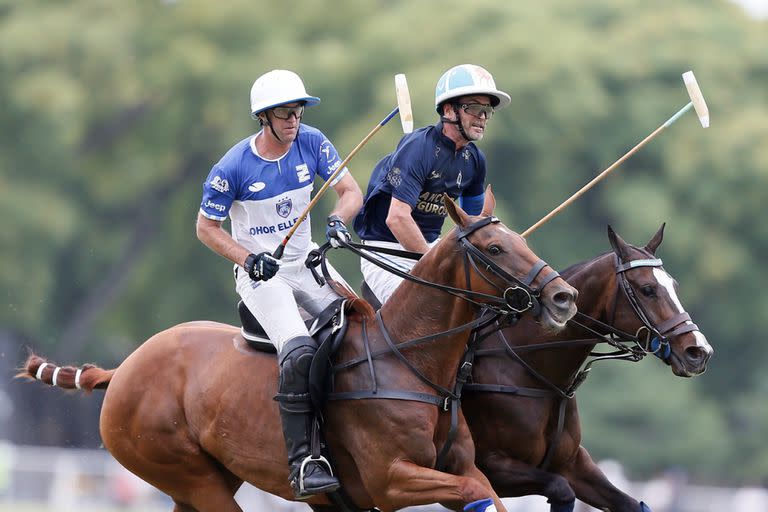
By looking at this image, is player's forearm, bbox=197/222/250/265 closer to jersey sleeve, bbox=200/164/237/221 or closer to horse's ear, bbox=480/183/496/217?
jersey sleeve, bbox=200/164/237/221

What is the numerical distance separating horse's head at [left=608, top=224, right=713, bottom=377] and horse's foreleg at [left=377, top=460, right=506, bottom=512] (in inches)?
53.5

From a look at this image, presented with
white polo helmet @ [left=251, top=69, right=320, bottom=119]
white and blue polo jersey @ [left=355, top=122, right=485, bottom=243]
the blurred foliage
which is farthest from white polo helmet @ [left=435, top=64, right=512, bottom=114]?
the blurred foliage

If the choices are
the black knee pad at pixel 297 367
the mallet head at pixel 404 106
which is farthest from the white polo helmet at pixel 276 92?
the black knee pad at pixel 297 367

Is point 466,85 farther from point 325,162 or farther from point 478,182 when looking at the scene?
point 325,162

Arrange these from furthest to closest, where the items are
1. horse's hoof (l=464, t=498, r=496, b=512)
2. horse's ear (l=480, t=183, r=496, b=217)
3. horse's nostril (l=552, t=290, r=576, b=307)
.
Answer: horse's ear (l=480, t=183, r=496, b=217) < horse's hoof (l=464, t=498, r=496, b=512) < horse's nostril (l=552, t=290, r=576, b=307)

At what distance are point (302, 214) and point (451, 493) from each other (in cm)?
184

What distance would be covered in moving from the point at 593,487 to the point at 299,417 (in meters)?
1.99

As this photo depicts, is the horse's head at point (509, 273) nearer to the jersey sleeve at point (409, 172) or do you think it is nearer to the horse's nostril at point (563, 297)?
the horse's nostril at point (563, 297)

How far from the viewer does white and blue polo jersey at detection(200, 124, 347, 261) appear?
797 centimetres

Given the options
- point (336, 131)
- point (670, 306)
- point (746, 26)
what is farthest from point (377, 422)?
point (746, 26)

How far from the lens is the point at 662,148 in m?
29.2

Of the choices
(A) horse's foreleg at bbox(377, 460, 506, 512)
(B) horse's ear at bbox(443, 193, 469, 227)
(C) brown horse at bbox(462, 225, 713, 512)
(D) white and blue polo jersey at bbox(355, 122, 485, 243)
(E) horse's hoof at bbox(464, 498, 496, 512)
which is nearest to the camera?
(E) horse's hoof at bbox(464, 498, 496, 512)

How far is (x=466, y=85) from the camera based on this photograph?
812cm

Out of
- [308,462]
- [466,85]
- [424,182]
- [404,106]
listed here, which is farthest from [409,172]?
[308,462]
